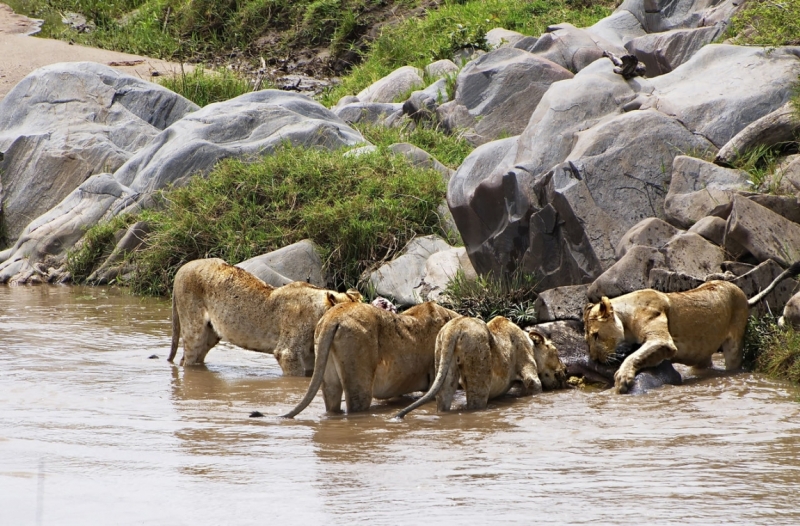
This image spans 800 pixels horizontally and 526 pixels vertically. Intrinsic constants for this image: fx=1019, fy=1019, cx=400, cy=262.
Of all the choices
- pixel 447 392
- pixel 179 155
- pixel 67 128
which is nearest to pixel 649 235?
pixel 447 392

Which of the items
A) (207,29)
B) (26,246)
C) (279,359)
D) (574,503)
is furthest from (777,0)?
(207,29)

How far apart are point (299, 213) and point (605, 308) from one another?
5.73 m

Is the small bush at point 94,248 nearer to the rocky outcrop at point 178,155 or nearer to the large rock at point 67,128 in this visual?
the rocky outcrop at point 178,155

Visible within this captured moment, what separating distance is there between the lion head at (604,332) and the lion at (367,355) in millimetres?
1160

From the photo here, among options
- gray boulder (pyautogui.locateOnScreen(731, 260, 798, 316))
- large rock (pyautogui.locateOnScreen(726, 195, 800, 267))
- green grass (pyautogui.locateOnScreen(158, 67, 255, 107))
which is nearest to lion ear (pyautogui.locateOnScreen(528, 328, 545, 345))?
gray boulder (pyautogui.locateOnScreen(731, 260, 798, 316))

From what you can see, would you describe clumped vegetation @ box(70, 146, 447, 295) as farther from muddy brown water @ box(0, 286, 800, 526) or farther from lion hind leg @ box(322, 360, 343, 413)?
lion hind leg @ box(322, 360, 343, 413)

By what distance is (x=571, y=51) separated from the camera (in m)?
15.2

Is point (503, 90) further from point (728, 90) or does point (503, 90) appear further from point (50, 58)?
point (50, 58)

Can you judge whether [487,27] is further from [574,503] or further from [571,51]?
[574,503]

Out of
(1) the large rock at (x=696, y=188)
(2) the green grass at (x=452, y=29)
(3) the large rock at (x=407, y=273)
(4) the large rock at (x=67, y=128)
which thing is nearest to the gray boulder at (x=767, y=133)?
(1) the large rock at (x=696, y=188)

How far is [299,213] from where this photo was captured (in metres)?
12.3

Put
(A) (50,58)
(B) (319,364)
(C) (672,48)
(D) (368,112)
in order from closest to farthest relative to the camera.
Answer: (B) (319,364), (C) (672,48), (D) (368,112), (A) (50,58)

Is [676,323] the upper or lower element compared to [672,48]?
lower

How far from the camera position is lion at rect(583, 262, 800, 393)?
7.22m
